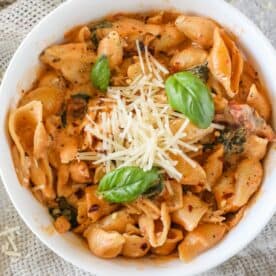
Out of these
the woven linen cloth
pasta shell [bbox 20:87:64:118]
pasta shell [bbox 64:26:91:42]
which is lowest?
the woven linen cloth

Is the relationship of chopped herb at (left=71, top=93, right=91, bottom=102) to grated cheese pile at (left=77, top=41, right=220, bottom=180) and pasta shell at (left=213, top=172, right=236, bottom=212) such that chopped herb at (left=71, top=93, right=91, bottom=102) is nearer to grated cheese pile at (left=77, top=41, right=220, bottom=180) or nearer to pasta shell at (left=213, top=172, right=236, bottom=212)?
grated cheese pile at (left=77, top=41, right=220, bottom=180)

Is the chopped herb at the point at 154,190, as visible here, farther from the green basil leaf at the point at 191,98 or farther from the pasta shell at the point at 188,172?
the green basil leaf at the point at 191,98

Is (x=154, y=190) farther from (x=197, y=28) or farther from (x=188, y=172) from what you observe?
(x=197, y=28)

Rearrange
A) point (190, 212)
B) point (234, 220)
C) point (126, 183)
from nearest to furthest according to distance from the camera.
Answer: point (126, 183) < point (190, 212) < point (234, 220)

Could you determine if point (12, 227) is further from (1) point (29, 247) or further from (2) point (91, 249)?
(2) point (91, 249)

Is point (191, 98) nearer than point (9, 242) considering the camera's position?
Yes

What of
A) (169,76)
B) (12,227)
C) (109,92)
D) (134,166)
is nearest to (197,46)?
(169,76)

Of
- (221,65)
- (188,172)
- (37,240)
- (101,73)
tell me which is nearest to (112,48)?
(101,73)

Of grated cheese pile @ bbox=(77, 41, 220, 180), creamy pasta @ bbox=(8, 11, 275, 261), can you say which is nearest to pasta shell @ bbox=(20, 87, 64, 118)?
creamy pasta @ bbox=(8, 11, 275, 261)
